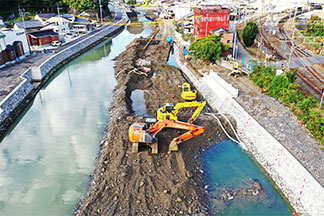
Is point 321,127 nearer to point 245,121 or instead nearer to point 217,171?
point 245,121

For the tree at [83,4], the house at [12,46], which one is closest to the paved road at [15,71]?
the house at [12,46]

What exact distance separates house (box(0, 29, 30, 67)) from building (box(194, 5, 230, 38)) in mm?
29014

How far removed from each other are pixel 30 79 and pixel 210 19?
1157 inches

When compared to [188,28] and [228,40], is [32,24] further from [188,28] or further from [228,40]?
[228,40]

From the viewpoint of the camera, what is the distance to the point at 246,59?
116 feet

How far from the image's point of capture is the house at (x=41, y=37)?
155ft

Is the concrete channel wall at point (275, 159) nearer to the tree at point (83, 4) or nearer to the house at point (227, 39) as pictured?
the house at point (227, 39)

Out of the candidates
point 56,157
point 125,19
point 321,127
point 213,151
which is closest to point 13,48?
point 56,157

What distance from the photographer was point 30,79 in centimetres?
3359

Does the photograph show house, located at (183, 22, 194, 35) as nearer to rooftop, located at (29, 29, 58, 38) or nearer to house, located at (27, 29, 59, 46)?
house, located at (27, 29, 59, 46)

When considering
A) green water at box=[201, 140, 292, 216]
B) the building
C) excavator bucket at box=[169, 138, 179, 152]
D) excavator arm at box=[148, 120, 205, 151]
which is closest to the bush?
green water at box=[201, 140, 292, 216]

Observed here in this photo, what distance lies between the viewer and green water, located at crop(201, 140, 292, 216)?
1488 cm

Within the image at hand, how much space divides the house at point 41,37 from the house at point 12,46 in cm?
553

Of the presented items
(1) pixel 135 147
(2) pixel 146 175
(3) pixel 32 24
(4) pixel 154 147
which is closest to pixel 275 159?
(4) pixel 154 147
